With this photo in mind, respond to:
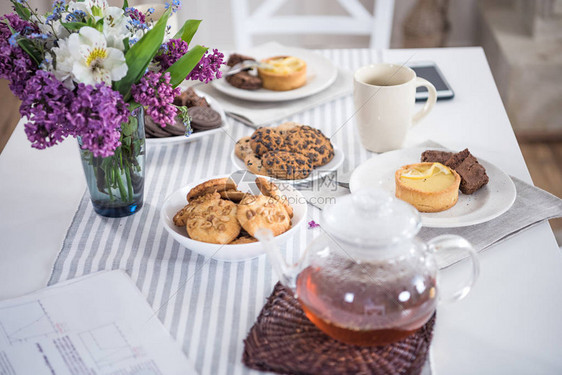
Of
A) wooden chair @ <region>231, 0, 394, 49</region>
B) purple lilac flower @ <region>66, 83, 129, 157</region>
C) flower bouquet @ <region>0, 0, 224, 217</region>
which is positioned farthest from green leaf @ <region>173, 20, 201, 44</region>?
wooden chair @ <region>231, 0, 394, 49</region>

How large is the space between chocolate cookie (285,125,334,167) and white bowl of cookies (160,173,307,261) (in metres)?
0.17

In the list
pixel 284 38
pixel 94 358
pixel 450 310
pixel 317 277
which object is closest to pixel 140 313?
pixel 94 358

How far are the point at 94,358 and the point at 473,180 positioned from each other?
0.74 metres

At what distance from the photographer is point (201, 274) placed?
99 cm

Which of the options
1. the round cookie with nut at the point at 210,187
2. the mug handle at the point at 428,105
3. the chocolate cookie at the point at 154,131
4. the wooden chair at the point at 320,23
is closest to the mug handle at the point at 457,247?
the round cookie with nut at the point at 210,187

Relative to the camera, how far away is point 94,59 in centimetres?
91

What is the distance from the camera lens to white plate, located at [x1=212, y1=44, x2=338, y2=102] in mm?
1592

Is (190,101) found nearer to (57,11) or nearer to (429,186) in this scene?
(57,11)

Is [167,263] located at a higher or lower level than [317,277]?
lower

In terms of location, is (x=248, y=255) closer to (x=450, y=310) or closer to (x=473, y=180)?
(x=450, y=310)

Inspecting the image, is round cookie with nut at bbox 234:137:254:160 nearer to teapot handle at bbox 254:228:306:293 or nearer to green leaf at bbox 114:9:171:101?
green leaf at bbox 114:9:171:101

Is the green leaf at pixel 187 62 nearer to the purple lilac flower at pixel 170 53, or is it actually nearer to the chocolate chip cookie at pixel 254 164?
the purple lilac flower at pixel 170 53

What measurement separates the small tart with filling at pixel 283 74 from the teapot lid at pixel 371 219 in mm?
887

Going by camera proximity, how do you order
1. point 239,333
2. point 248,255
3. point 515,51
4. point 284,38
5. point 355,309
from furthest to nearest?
point 284,38, point 515,51, point 248,255, point 239,333, point 355,309
